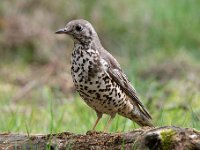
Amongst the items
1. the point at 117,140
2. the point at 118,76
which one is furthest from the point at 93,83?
the point at 117,140

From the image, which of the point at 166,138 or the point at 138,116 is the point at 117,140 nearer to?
the point at 166,138

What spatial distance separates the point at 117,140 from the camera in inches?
210

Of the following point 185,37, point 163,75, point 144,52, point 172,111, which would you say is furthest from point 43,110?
point 185,37

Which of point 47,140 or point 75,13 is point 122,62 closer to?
point 75,13

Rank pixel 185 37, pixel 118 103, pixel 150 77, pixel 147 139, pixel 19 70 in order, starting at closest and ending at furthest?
pixel 147 139
pixel 118 103
pixel 150 77
pixel 19 70
pixel 185 37

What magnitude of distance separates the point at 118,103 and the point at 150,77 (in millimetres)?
4694

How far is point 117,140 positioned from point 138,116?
6.28ft

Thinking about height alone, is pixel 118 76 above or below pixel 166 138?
above

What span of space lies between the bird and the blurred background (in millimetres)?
2401

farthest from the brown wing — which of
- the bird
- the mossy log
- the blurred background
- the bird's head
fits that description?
the blurred background

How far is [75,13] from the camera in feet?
45.8

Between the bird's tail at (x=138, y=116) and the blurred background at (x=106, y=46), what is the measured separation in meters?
2.22

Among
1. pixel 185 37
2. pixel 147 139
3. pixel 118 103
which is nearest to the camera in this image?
pixel 147 139

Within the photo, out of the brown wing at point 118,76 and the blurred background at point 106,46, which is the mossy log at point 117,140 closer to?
the brown wing at point 118,76
